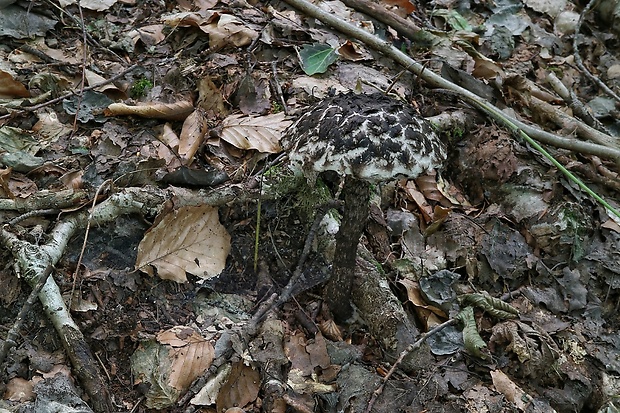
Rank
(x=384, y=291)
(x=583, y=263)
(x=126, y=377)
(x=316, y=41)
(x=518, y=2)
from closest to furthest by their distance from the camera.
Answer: (x=126, y=377) → (x=384, y=291) → (x=583, y=263) → (x=316, y=41) → (x=518, y=2)

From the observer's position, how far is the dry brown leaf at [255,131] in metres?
3.58

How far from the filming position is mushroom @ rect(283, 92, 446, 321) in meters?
2.47

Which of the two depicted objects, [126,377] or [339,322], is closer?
[126,377]

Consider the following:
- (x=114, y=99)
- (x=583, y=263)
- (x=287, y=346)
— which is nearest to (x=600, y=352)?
(x=583, y=263)

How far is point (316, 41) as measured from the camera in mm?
4512

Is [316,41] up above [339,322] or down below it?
above

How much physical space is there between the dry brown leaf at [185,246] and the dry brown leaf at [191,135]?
1.36 ft

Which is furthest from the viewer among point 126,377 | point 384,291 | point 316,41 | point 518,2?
point 518,2

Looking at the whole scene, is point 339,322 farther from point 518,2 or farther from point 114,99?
point 518,2

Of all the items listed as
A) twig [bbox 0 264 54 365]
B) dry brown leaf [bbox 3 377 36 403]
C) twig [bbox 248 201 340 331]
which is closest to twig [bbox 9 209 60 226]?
twig [bbox 0 264 54 365]

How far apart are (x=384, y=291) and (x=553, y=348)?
41.1 inches

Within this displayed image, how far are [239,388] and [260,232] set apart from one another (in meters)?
1.00

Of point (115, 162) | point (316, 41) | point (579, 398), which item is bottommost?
point (579, 398)

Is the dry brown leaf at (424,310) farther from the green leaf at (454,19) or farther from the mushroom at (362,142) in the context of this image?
the green leaf at (454,19)
